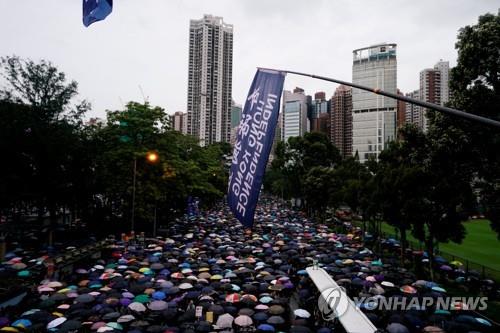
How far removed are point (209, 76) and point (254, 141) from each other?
136759 mm

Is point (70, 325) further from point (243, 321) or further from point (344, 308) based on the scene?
point (344, 308)

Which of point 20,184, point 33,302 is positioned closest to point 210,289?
point 33,302

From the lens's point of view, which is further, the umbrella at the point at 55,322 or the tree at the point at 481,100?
the tree at the point at 481,100

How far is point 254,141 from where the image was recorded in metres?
8.22

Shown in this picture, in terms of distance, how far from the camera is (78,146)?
30.9m

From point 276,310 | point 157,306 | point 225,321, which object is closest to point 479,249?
point 276,310

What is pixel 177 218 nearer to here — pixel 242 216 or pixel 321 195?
pixel 321 195

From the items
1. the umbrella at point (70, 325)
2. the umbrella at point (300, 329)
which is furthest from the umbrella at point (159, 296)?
the umbrella at point (300, 329)

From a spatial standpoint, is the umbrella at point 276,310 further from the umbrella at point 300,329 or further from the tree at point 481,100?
the tree at point 481,100

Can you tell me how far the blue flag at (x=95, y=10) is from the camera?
8195mm

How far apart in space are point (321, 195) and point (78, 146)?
99.9 feet

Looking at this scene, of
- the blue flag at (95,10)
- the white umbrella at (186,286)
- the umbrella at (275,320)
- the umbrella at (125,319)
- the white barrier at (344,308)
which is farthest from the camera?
the white umbrella at (186,286)

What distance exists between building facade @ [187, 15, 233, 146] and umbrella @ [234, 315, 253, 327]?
4989 inches

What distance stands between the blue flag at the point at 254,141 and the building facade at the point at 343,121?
156449 mm
